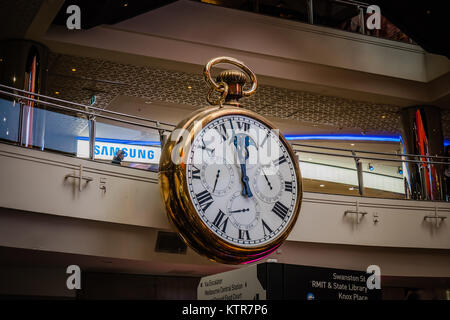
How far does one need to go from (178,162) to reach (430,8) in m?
6.49

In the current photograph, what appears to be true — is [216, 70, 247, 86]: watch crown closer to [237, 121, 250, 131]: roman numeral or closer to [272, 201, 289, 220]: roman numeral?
[237, 121, 250, 131]: roman numeral

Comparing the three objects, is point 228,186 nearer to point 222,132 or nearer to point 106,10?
point 222,132

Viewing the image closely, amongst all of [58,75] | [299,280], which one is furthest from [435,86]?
[299,280]

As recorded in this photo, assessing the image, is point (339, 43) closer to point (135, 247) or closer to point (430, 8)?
point (430, 8)

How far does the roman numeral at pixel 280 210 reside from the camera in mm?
2309

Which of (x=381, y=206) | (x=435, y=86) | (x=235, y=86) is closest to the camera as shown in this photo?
(x=235, y=86)

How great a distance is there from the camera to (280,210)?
2326 mm

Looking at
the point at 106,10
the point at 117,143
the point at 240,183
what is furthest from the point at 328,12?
the point at 240,183

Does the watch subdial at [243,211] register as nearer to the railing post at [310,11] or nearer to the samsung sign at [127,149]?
the samsung sign at [127,149]

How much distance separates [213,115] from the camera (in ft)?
7.56

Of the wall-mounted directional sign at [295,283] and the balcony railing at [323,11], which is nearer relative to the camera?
the wall-mounted directional sign at [295,283]

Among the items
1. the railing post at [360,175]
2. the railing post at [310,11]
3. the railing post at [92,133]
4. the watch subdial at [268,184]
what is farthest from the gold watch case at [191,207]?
the railing post at [310,11]
